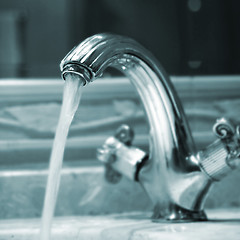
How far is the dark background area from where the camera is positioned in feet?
2.23

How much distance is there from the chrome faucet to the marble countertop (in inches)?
1.1

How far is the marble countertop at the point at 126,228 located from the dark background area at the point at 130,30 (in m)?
0.25

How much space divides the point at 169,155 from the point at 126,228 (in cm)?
9

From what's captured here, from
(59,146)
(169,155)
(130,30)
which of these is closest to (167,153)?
(169,155)

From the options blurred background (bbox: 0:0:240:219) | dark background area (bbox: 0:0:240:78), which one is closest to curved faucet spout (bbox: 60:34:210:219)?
blurred background (bbox: 0:0:240:219)

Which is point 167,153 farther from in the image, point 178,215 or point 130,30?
point 130,30

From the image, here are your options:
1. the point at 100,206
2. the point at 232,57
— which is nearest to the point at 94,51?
the point at 100,206

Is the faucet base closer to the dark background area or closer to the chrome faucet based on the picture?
the chrome faucet

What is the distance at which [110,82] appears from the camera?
2.22ft

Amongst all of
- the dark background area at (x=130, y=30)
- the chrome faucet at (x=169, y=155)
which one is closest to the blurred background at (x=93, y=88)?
the dark background area at (x=130, y=30)

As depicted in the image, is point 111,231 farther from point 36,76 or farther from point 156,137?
point 36,76

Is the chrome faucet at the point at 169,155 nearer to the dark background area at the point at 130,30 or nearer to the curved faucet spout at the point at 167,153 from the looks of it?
the curved faucet spout at the point at 167,153

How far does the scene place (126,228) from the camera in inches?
19.4

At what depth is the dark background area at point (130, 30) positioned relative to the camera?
680 mm
